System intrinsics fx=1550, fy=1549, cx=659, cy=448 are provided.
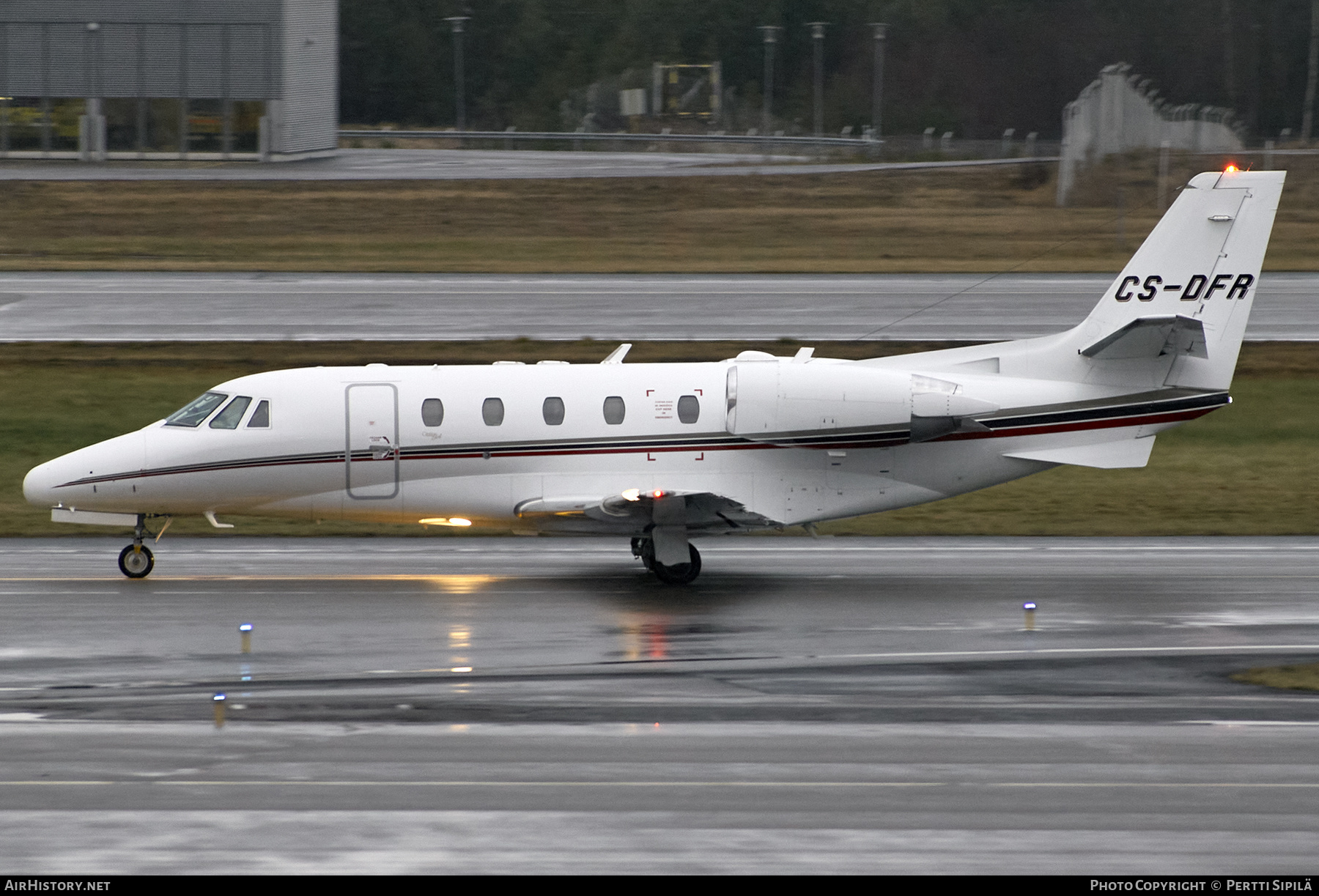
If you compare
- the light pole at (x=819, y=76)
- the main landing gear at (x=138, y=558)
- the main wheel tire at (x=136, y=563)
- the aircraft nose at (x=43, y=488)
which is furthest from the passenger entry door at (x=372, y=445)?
the light pole at (x=819, y=76)

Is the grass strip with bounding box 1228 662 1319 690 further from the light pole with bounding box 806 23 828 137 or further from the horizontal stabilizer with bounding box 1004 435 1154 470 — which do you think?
the light pole with bounding box 806 23 828 137

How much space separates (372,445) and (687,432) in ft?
14.0

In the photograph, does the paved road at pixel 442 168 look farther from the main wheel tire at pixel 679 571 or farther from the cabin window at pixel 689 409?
the main wheel tire at pixel 679 571

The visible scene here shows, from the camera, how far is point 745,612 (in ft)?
63.9

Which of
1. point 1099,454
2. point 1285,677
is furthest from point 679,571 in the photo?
point 1285,677

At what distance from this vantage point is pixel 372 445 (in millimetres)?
20969

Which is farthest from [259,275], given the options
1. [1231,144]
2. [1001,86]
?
[1001,86]

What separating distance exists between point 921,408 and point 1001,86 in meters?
89.3

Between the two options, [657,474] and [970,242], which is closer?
[657,474]

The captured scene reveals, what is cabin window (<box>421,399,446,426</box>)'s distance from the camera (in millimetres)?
20969

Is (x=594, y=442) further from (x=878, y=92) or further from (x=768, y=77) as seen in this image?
(x=768, y=77)

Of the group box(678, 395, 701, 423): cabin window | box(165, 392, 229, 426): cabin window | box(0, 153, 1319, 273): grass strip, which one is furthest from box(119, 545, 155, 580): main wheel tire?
box(0, 153, 1319, 273): grass strip

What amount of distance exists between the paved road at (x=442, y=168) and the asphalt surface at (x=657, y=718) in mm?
46003
